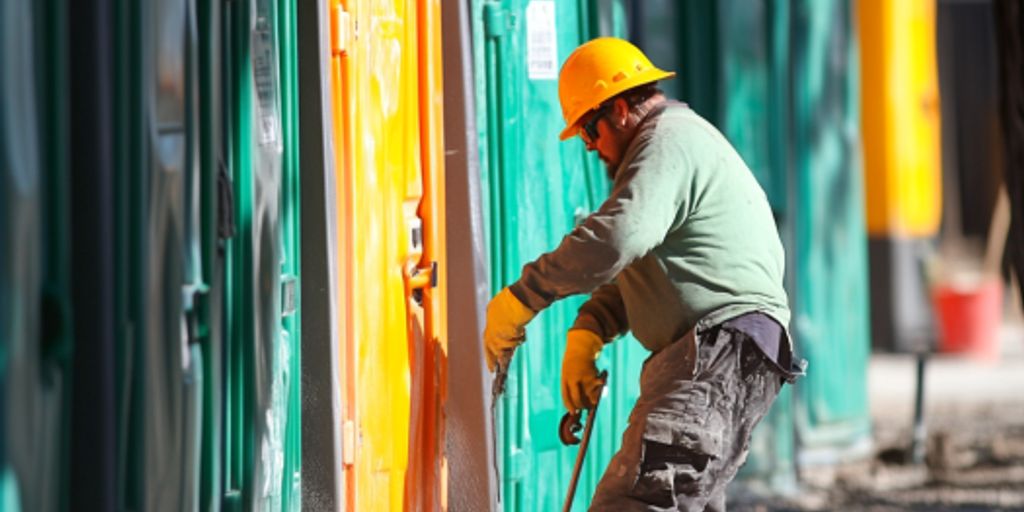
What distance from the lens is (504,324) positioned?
16.8ft

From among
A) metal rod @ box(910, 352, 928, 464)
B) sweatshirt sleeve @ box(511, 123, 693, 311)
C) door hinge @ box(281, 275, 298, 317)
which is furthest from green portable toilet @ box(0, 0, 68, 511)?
metal rod @ box(910, 352, 928, 464)

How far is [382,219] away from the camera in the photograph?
5.24 metres

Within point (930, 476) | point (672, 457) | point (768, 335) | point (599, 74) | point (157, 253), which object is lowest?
point (930, 476)

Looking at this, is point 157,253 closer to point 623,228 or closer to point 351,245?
point 351,245

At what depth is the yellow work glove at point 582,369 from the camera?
217 inches

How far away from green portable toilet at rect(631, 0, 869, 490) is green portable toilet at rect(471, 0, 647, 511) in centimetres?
153

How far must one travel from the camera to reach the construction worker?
16.0ft

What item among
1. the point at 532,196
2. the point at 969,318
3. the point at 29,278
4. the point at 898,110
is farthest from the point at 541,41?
the point at 969,318

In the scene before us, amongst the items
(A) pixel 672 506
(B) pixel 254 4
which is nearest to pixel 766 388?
(A) pixel 672 506

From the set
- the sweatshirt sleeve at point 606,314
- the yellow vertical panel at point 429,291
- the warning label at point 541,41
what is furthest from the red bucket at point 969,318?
the yellow vertical panel at point 429,291

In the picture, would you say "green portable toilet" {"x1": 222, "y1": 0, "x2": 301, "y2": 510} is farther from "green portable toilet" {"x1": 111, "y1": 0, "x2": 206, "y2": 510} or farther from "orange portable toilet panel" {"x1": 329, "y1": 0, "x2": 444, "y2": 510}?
"green portable toilet" {"x1": 111, "y1": 0, "x2": 206, "y2": 510}

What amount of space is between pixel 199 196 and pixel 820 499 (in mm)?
5642

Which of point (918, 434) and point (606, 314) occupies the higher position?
point (606, 314)

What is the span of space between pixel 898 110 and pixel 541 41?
7.88 meters
